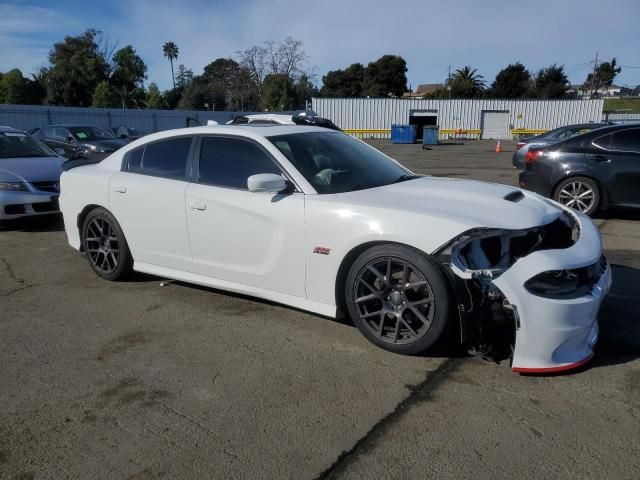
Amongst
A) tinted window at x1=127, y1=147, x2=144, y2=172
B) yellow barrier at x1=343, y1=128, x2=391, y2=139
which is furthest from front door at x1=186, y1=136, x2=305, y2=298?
yellow barrier at x1=343, y1=128, x2=391, y2=139

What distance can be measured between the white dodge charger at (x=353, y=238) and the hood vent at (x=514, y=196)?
16 mm

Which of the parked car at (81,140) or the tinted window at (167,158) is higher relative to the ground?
the tinted window at (167,158)

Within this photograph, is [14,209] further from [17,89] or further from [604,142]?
[17,89]

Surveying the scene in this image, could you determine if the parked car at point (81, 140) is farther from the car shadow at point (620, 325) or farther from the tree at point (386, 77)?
the tree at point (386, 77)

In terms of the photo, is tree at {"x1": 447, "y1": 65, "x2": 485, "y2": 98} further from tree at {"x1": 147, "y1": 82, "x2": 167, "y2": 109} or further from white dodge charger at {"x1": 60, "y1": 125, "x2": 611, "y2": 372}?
white dodge charger at {"x1": 60, "y1": 125, "x2": 611, "y2": 372}

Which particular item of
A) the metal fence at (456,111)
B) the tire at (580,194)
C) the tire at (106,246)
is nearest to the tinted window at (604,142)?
the tire at (580,194)

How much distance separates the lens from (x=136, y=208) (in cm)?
466

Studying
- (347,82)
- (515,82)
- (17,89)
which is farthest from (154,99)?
(515,82)

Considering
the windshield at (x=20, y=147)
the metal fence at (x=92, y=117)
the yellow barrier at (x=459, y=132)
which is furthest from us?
the yellow barrier at (x=459, y=132)

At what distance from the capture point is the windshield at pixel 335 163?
3961mm

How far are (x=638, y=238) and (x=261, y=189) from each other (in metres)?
5.44

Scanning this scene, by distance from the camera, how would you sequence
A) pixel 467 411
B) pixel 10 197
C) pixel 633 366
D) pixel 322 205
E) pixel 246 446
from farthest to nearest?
pixel 10 197 → pixel 322 205 → pixel 633 366 → pixel 467 411 → pixel 246 446

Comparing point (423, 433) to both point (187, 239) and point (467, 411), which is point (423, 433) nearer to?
point (467, 411)

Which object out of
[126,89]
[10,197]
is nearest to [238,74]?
[126,89]
